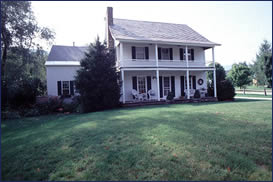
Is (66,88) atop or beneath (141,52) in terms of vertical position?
beneath

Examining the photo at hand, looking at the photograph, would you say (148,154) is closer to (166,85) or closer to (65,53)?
(166,85)

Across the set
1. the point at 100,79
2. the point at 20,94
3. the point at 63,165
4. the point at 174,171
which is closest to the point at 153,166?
the point at 174,171

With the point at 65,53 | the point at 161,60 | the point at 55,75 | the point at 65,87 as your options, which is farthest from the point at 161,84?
the point at 65,53

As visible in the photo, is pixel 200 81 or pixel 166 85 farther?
pixel 200 81

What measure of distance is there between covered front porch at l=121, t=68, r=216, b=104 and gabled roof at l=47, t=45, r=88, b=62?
8141 mm

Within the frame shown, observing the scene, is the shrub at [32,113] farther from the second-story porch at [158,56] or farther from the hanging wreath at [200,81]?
the hanging wreath at [200,81]

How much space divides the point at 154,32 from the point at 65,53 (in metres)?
11.1

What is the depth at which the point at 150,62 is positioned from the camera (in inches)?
582

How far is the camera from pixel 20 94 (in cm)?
1268

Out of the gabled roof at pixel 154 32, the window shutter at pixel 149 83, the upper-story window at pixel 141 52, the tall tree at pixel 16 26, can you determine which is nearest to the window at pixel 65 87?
the tall tree at pixel 16 26

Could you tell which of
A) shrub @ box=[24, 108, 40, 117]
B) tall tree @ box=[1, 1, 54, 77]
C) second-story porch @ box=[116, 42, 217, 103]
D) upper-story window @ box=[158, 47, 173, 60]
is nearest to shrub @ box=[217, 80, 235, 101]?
second-story porch @ box=[116, 42, 217, 103]

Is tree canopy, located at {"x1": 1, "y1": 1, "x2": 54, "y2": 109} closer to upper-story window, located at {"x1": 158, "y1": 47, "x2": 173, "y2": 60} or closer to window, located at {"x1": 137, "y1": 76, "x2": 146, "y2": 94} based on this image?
window, located at {"x1": 137, "y1": 76, "x2": 146, "y2": 94}

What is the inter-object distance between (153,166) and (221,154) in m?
1.54

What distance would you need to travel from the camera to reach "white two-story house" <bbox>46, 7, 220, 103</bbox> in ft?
46.5
